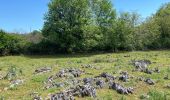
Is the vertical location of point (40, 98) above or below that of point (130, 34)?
below

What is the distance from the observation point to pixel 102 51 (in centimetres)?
5678

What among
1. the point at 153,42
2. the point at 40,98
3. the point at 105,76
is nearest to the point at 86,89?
the point at 40,98

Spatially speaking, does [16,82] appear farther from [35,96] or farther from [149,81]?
[149,81]

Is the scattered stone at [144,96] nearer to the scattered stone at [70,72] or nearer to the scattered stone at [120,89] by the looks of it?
the scattered stone at [120,89]

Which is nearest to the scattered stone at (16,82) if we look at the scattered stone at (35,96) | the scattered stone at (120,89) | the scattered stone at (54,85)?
the scattered stone at (54,85)

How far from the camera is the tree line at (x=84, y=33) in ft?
174

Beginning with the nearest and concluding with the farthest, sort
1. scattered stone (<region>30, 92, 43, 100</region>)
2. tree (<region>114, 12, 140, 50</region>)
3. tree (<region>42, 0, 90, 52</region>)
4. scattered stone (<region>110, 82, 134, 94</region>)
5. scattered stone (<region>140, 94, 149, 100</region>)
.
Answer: scattered stone (<region>30, 92, 43, 100</region>) < scattered stone (<region>140, 94, 149, 100</region>) < scattered stone (<region>110, 82, 134, 94</region>) < tree (<region>42, 0, 90, 52</region>) < tree (<region>114, 12, 140, 50</region>)

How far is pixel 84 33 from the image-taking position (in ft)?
174

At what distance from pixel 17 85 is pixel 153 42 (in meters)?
42.6

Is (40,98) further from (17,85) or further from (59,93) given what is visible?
(17,85)

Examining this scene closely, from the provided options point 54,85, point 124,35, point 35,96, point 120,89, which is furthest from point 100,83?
point 124,35

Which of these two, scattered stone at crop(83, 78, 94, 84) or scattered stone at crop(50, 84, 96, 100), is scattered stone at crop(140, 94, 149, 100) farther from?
scattered stone at crop(83, 78, 94, 84)

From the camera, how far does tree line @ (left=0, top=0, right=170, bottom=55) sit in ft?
174

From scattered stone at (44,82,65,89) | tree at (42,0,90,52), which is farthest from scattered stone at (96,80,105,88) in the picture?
tree at (42,0,90,52)
